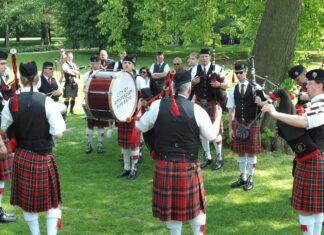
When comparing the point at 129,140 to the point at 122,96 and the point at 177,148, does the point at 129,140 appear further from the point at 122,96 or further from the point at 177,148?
the point at 177,148

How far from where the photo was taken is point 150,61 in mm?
29172

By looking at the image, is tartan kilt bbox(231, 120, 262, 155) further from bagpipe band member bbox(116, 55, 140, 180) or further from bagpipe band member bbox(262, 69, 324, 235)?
bagpipe band member bbox(262, 69, 324, 235)

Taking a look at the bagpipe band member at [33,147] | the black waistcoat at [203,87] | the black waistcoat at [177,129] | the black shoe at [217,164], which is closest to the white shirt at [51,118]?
the bagpipe band member at [33,147]

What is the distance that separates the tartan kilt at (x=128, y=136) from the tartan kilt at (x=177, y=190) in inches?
112

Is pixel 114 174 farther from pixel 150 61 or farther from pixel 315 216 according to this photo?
pixel 150 61

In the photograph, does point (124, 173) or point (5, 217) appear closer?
point (5, 217)

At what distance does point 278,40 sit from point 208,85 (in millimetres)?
1791

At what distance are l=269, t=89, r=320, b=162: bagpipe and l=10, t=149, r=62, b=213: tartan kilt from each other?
2.28 metres

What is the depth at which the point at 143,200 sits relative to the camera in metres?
6.18

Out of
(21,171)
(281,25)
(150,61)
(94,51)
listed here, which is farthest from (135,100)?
(94,51)

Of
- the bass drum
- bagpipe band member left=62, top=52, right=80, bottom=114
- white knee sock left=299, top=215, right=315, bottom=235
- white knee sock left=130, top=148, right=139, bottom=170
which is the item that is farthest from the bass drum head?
bagpipe band member left=62, top=52, right=80, bottom=114

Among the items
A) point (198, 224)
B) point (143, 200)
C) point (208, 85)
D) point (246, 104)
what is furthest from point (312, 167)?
point (208, 85)

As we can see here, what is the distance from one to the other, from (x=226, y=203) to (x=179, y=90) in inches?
101

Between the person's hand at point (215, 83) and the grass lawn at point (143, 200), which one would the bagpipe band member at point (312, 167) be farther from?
the person's hand at point (215, 83)
